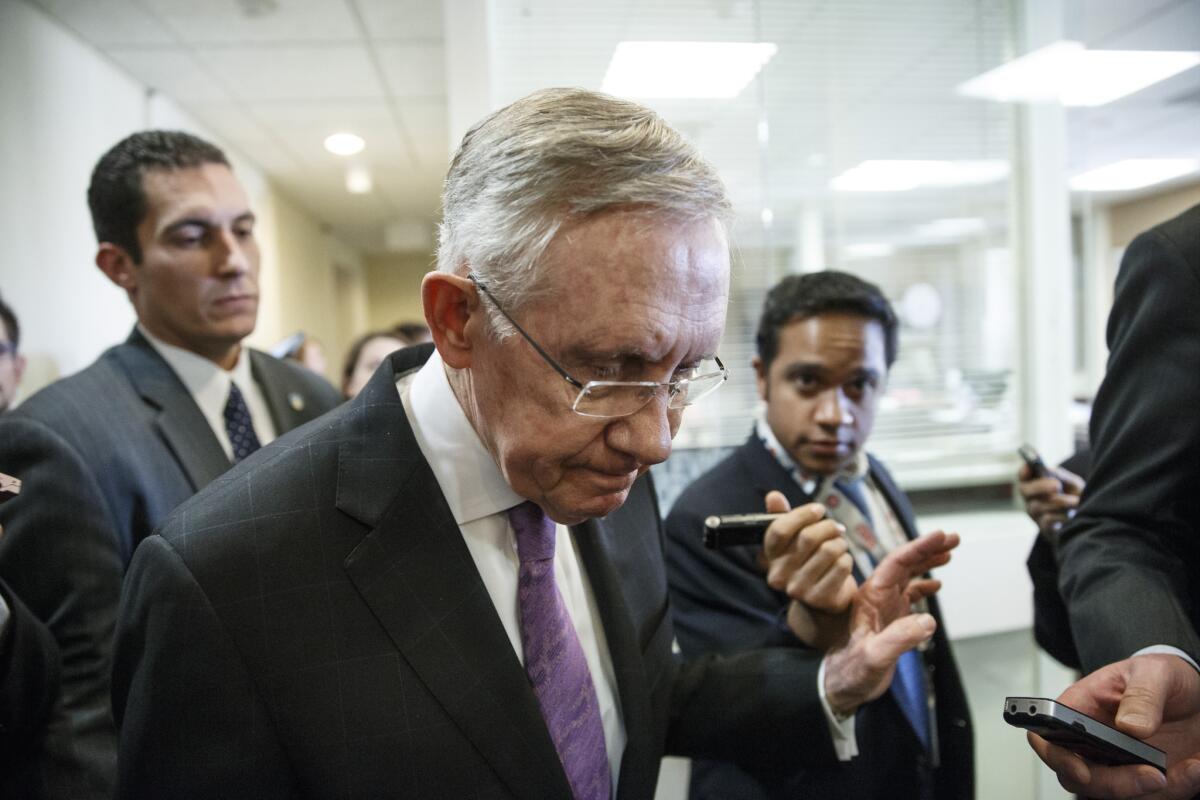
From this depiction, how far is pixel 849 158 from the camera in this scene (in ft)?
8.96

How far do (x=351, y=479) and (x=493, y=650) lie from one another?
0.24 metres

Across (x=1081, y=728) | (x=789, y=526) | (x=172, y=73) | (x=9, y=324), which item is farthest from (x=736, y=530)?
(x=172, y=73)

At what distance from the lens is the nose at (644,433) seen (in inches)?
31.2

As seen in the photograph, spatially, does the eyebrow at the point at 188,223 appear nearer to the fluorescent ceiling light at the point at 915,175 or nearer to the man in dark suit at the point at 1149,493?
the man in dark suit at the point at 1149,493

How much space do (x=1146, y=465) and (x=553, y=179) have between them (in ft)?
2.81

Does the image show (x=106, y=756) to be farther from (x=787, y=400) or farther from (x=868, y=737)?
(x=787, y=400)

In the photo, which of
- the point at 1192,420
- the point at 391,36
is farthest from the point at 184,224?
the point at 391,36

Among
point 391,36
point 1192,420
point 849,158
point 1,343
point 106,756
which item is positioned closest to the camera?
point 1192,420

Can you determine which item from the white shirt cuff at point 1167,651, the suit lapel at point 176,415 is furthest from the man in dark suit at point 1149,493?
the suit lapel at point 176,415

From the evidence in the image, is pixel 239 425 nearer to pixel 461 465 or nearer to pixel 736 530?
pixel 461 465

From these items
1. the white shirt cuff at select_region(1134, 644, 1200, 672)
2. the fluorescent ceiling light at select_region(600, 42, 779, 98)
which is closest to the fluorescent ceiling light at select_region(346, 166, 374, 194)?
the fluorescent ceiling light at select_region(600, 42, 779, 98)

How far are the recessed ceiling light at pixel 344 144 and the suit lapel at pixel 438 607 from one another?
4.36m

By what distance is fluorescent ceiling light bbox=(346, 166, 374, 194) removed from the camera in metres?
5.43

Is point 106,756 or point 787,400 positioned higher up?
point 787,400
